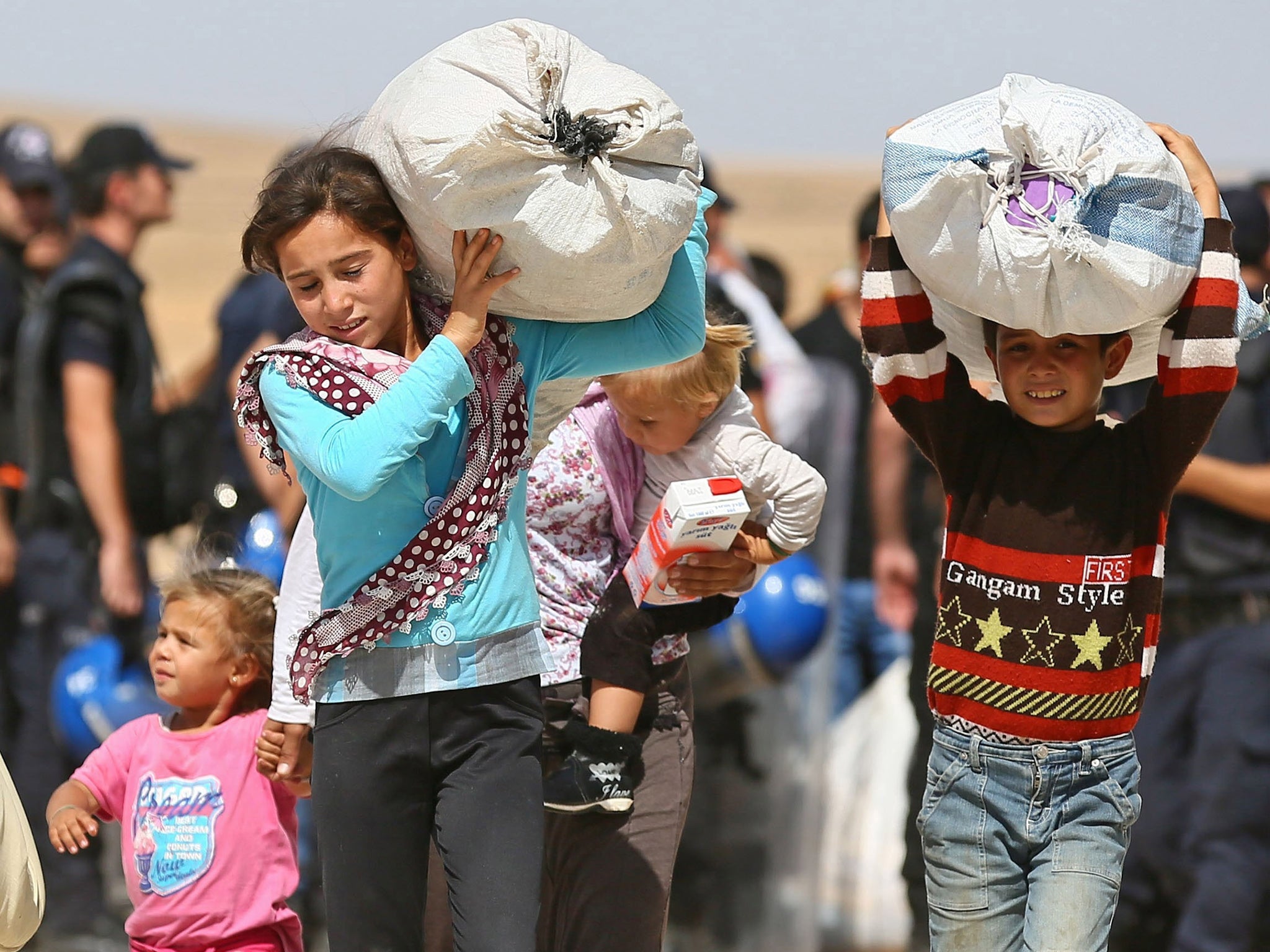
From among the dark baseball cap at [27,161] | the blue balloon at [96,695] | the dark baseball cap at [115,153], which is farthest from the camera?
the dark baseball cap at [27,161]

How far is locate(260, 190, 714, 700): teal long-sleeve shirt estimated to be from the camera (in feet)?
8.05

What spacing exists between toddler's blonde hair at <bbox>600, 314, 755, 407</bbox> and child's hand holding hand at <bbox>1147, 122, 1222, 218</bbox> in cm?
84

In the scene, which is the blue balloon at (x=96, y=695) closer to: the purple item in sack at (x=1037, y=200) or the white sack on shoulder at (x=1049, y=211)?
the white sack on shoulder at (x=1049, y=211)

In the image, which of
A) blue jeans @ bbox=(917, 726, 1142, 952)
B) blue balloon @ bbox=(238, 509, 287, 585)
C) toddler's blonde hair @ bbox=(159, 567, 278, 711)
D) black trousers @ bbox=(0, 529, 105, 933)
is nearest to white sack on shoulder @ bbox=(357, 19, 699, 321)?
toddler's blonde hair @ bbox=(159, 567, 278, 711)

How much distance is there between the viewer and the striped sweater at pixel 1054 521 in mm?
2777

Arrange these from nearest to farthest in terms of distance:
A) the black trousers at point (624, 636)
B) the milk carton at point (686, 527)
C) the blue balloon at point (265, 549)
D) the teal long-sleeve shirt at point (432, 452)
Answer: the teal long-sleeve shirt at point (432, 452) → the milk carton at point (686, 527) → the black trousers at point (624, 636) → the blue balloon at point (265, 549)

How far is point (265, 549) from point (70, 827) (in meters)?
1.85

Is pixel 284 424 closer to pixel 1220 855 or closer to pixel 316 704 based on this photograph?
pixel 316 704

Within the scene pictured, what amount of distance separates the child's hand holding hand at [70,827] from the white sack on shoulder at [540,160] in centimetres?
124

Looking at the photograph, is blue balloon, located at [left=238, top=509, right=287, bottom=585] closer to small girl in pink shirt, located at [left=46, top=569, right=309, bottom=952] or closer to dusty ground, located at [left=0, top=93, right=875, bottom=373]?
small girl in pink shirt, located at [left=46, top=569, right=309, bottom=952]

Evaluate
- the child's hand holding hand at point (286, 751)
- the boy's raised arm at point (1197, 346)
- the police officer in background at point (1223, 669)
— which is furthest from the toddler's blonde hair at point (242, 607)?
the police officer in background at point (1223, 669)

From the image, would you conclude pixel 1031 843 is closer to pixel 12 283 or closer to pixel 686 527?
pixel 686 527

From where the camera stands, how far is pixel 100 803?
3.19 metres

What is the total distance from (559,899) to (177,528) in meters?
3.54
